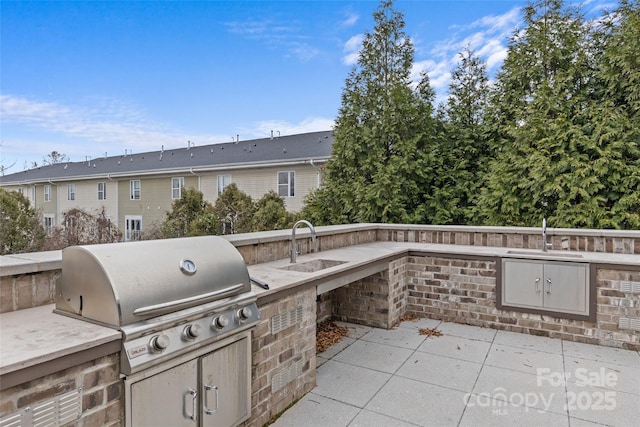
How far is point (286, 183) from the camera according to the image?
43.4 feet

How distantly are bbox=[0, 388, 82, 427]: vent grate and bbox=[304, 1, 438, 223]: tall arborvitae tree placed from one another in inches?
259

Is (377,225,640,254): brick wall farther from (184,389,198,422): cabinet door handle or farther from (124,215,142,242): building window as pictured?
(124,215,142,242): building window

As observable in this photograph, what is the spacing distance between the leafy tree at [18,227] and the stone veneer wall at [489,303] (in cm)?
932

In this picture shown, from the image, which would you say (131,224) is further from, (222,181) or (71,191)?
(222,181)

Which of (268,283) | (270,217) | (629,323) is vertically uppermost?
(270,217)

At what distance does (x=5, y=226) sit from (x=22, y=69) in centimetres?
394

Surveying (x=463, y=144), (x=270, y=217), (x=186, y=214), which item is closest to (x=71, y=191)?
(x=186, y=214)

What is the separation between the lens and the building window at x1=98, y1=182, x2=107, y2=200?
17672 mm

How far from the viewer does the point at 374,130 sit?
7.96m

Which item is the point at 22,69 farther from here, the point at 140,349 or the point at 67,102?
the point at 140,349

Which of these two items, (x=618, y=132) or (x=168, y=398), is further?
(x=618, y=132)

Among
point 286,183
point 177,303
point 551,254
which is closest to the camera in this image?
point 177,303

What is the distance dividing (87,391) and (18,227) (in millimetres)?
9942

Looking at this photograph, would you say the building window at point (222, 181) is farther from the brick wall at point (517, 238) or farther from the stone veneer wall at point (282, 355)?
the stone veneer wall at point (282, 355)
